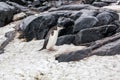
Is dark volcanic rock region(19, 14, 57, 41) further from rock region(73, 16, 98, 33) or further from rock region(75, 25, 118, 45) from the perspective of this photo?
rock region(75, 25, 118, 45)

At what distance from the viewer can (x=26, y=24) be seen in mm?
22594

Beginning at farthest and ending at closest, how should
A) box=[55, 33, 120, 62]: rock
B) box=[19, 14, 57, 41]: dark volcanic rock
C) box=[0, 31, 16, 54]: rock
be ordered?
1. box=[19, 14, 57, 41]: dark volcanic rock
2. box=[0, 31, 16, 54]: rock
3. box=[55, 33, 120, 62]: rock

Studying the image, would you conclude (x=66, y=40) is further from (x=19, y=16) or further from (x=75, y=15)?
(x=19, y=16)

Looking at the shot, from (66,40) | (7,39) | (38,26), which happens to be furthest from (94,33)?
(7,39)

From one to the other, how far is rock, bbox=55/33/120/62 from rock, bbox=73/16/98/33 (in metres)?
2.56

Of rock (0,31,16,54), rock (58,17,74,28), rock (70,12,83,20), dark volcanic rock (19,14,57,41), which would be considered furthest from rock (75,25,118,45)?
rock (0,31,16,54)

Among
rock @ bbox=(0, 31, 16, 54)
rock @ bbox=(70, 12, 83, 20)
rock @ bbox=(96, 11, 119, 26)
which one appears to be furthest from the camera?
rock @ bbox=(70, 12, 83, 20)

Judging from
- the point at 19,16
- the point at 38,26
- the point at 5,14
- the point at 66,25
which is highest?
the point at 66,25

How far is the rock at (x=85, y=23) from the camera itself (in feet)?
64.5

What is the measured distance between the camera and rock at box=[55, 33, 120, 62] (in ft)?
53.9

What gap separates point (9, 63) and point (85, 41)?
429cm

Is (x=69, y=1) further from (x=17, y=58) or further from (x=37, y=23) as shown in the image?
(x=17, y=58)

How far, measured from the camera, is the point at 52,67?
15742mm

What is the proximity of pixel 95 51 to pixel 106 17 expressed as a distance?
13.4 ft
